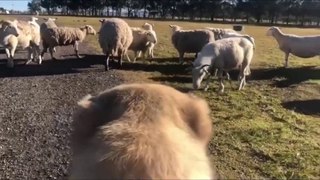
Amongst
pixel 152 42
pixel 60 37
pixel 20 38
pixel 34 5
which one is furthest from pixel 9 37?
pixel 34 5

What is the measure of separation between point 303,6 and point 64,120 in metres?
90.4

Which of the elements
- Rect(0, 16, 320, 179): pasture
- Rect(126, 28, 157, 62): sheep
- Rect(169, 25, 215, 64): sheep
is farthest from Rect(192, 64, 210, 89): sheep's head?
Rect(126, 28, 157, 62): sheep

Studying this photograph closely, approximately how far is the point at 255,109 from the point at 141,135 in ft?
32.9

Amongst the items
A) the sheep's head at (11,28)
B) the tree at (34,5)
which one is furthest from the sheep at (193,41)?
the tree at (34,5)

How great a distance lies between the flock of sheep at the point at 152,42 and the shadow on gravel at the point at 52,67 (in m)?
0.51

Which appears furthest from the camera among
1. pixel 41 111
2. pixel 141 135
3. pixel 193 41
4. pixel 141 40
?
pixel 141 40

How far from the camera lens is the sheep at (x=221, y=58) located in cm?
1373

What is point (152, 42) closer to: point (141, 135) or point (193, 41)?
point (193, 41)

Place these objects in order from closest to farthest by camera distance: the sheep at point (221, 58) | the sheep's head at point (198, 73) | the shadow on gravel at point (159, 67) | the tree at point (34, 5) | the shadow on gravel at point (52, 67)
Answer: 1. the sheep's head at point (198, 73)
2. the sheep at point (221, 58)
3. the shadow on gravel at point (52, 67)
4. the shadow on gravel at point (159, 67)
5. the tree at point (34, 5)

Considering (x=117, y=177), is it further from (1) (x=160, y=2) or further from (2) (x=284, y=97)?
(1) (x=160, y=2)

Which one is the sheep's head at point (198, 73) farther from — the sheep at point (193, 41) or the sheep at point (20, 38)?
the sheep at point (20, 38)

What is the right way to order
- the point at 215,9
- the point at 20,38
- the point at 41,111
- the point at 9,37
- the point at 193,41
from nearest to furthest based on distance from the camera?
1. the point at 41,111
2. the point at 9,37
3. the point at 20,38
4. the point at 193,41
5. the point at 215,9

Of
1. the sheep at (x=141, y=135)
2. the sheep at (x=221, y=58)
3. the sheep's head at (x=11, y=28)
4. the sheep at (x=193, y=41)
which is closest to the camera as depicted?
the sheep at (x=141, y=135)

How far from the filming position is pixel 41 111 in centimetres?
996
